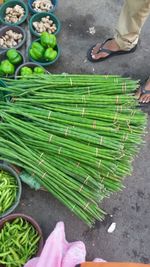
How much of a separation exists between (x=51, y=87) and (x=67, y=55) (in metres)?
0.94

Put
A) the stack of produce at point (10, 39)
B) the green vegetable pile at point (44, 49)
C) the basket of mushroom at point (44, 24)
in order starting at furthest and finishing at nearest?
the basket of mushroom at point (44, 24), the stack of produce at point (10, 39), the green vegetable pile at point (44, 49)

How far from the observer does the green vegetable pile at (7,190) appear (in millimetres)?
3127

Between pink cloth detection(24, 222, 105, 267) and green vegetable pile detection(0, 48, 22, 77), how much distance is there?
1.67m

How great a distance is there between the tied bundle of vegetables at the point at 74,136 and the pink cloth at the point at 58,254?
0.31 metres

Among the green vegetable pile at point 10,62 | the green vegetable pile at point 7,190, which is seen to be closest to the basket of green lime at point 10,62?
the green vegetable pile at point 10,62

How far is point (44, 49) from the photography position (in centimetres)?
382

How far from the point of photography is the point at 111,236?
331cm

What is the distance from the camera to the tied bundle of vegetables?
9.95 feet

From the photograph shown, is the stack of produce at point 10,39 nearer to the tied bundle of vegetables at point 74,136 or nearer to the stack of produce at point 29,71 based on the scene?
the stack of produce at point 29,71

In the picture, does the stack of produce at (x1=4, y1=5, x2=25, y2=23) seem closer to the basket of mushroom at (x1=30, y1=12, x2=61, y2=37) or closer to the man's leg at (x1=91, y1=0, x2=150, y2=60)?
the basket of mushroom at (x1=30, y1=12, x2=61, y2=37)

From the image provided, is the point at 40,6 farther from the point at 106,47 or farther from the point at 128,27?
the point at 128,27

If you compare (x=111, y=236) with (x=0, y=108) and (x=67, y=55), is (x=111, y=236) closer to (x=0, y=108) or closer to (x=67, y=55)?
(x=0, y=108)

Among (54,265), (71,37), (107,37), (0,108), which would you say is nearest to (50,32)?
(71,37)

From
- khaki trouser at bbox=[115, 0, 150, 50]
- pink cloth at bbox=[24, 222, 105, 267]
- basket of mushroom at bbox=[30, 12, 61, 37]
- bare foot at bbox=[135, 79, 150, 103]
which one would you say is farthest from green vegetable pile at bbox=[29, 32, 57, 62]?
pink cloth at bbox=[24, 222, 105, 267]
